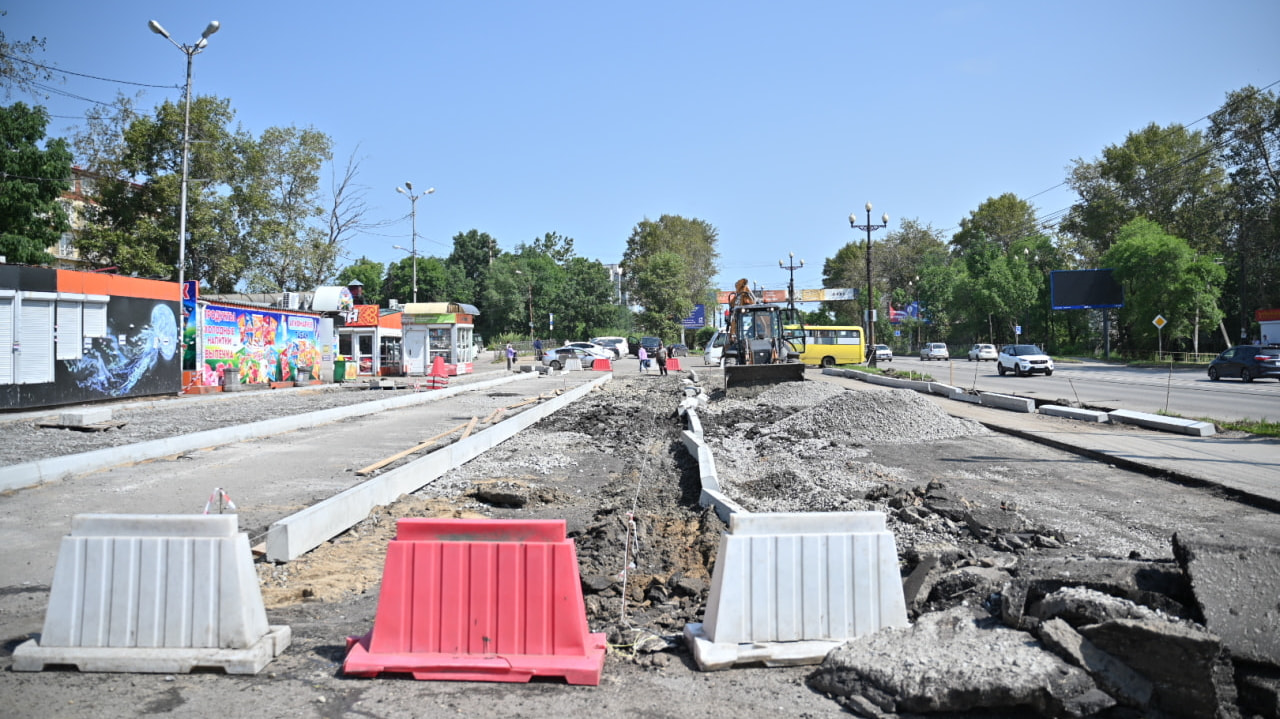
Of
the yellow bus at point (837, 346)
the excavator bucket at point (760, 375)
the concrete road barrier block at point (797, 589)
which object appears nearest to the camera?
the concrete road barrier block at point (797, 589)

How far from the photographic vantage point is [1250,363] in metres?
31.5

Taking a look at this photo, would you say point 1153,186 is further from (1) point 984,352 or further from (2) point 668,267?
(2) point 668,267

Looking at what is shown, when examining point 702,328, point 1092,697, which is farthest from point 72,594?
point 702,328

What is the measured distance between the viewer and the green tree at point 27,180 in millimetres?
34062

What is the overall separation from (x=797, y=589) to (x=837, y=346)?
53.2m

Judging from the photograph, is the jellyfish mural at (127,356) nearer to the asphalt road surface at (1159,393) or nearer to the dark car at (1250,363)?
the asphalt road surface at (1159,393)

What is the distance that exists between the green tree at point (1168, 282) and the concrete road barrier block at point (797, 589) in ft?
171

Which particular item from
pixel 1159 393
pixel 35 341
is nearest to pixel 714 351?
pixel 1159 393

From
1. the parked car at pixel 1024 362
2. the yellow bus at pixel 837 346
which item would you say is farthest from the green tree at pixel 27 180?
the parked car at pixel 1024 362

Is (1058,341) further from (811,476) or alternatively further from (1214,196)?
(811,476)

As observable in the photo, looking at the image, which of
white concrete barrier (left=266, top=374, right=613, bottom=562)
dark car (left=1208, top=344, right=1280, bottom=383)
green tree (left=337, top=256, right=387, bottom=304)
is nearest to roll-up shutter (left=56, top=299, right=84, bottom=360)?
white concrete barrier (left=266, top=374, right=613, bottom=562)

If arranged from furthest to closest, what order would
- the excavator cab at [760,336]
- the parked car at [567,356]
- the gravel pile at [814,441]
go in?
1. the parked car at [567,356]
2. the excavator cab at [760,336]
3. the gravel pile at [814,441]

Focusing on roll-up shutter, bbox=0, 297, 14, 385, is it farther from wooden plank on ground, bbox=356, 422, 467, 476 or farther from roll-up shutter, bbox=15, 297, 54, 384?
wooden plank on ground, bbox=356, 422, 467, 476

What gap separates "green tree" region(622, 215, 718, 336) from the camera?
90.9m
